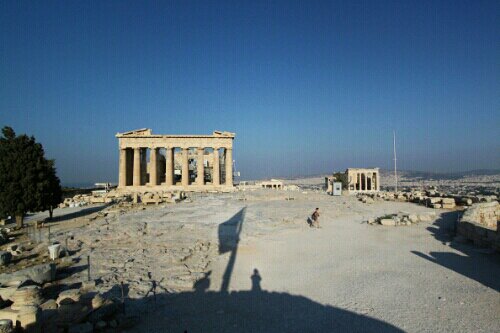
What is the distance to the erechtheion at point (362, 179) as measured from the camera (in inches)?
2235

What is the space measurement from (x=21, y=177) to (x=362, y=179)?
53.1 m

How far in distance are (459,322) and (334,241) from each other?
7.90 metres

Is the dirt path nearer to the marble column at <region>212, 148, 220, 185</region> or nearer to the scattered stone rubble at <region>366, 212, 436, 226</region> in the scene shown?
the scattered stone rubble at <region>366, 212, 436, 226</region>

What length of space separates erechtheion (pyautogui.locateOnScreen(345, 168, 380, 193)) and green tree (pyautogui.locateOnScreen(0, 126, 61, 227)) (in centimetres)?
4761

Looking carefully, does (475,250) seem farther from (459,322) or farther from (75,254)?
(75,254)

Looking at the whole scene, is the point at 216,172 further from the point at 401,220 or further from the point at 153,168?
the point at 401,220

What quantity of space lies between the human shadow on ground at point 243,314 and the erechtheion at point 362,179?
5143 centimetres

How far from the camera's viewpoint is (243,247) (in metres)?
13.5

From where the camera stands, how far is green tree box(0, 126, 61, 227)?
18984 millimetres

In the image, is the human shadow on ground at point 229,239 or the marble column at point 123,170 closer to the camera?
the human shadow on ground at point 229,239

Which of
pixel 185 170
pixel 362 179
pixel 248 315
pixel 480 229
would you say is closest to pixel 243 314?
pixel 248 315

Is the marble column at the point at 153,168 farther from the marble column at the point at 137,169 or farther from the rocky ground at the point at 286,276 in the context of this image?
the rocky ground at the point at 286,276

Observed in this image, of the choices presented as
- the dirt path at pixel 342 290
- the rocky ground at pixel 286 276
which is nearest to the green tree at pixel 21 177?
the rocky ground at pixel 286 276

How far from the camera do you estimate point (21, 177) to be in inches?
764
